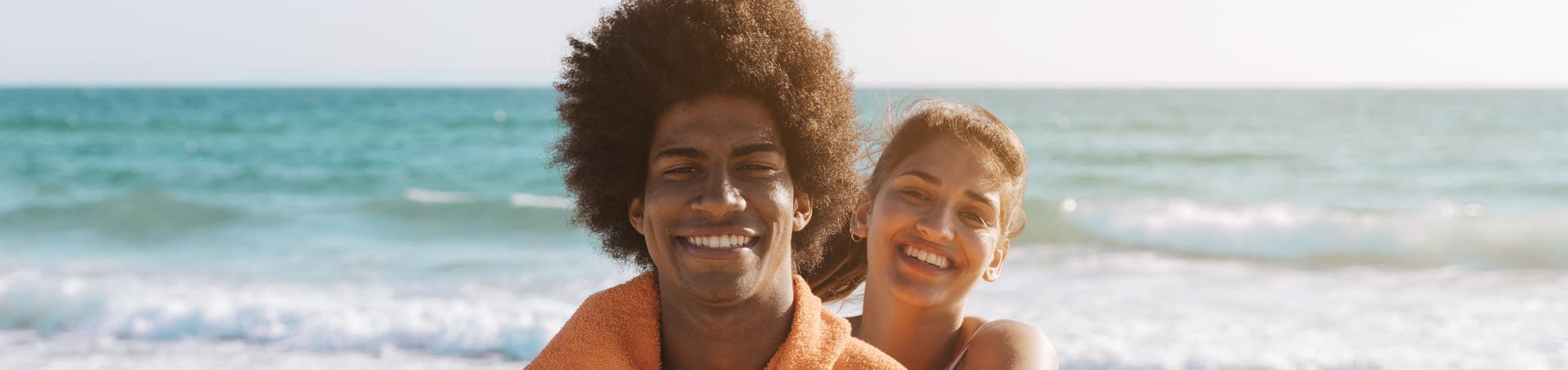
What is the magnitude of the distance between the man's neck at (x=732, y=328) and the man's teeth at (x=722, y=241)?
6.3 inches

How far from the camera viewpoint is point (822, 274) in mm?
4105

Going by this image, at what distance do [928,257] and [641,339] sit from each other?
1147 millimetres

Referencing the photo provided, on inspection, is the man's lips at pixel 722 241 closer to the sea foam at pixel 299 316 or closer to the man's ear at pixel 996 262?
the man's ear at pixel 996 262

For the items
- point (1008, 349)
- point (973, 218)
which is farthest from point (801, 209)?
point (1008, 349)

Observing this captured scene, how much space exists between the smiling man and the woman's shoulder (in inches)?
38.8

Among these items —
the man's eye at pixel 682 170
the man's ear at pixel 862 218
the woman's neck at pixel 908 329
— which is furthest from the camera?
the man's ear at pixel 862 218

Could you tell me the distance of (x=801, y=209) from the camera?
9.57 feet

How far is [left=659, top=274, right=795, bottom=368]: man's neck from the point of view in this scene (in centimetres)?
277

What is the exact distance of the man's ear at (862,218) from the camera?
3938mm

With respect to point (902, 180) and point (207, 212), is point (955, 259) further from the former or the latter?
point (207, 212)

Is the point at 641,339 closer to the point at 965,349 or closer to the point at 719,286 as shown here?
the point at 719,286

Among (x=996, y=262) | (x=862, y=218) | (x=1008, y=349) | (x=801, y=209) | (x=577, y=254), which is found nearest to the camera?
(x=801, y=209)

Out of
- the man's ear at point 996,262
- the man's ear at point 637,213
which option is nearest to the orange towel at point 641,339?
the man's ear at point 637,213

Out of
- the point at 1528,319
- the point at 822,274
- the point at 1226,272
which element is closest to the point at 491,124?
the point at 1226,272
